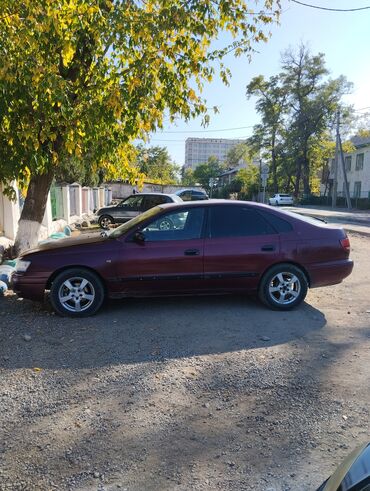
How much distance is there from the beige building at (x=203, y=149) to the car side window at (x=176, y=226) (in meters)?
157

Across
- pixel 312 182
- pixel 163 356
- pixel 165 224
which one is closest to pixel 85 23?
pixel 165 224

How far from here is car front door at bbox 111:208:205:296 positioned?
5645mm

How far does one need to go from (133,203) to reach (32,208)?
9344 millimetres

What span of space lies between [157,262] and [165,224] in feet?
1.88

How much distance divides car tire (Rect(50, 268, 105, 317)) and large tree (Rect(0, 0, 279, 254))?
7.38 feet

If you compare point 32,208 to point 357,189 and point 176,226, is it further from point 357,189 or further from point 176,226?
point 357,189

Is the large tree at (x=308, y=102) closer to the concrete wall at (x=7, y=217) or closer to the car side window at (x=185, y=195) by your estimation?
the car side window at (x=185, y=195)

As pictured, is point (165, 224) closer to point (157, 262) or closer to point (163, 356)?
point (157, 262)

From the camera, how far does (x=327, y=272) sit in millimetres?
5965

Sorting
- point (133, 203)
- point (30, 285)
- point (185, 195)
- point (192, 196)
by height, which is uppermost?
point (185, 195)

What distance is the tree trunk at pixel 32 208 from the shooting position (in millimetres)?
8508

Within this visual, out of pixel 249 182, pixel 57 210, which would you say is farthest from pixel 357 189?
pixel 57 210

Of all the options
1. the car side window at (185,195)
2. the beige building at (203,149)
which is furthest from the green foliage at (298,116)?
the beige building at (203,149)

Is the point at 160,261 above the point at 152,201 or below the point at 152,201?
below
